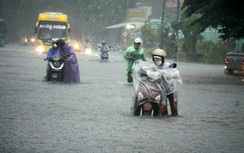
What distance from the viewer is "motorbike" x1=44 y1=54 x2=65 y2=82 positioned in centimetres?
2105

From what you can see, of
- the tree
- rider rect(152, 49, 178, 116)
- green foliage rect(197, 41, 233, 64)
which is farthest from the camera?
green foliage rect(197, 41, 233, 64)

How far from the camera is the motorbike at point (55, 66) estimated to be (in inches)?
829

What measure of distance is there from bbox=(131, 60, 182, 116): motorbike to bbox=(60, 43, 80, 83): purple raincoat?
8.86 meters

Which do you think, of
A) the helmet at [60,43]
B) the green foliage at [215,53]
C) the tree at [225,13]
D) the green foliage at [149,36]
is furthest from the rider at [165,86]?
the green foliage at [149,36]

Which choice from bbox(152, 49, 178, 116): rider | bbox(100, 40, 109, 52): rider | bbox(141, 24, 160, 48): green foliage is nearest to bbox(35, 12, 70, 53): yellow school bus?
bbox(100, 40, 109, 52): rider

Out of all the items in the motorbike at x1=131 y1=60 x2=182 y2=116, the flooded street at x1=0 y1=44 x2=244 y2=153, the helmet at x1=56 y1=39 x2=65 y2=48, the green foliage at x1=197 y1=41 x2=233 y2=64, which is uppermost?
the helmet at x1=56 y1=39 x2=65 y2=48

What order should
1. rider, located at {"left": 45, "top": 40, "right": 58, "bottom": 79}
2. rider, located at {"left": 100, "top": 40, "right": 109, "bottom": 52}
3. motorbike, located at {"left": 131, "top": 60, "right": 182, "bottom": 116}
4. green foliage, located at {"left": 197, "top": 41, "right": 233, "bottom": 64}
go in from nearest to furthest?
1. motorbike, located at {"left": 131, "top": 60, "right": 182, "bottom": 116}
2. rider, located at {"left": 45, "top": 40, "right": 58, "bottom": 79}
3. rider, located at {"left": 100, "top": 40, "right": 109, "bottom": 52}
4. green foliage, located at {"left": 197, "top": 41, "right": 233, "bottom": 64}

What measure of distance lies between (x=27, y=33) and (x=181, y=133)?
10379 centimetres

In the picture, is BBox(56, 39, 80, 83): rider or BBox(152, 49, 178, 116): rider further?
BBox(56, 39, 80, 83): rider

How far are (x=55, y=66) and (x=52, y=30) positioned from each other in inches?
1198

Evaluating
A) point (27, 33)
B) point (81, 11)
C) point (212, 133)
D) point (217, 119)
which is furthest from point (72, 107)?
A: point (27, 33)

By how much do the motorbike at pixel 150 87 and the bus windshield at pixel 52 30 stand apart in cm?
3892

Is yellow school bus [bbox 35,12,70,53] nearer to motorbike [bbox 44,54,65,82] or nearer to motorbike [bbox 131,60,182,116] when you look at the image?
motorbike [bbox 44,54,65,82]

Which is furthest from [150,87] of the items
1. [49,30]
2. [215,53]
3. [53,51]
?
[49,30]
